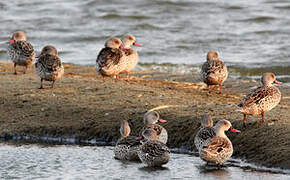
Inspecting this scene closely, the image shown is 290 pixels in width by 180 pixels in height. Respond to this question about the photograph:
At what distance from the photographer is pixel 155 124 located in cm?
1162

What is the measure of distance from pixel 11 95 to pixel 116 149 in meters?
4.23

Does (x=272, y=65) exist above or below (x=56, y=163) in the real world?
above

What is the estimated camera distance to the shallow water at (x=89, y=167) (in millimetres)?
10109

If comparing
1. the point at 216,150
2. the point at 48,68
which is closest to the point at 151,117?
the point at 216,150

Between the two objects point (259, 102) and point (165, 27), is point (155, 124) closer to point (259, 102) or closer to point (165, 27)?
point (259, 102)

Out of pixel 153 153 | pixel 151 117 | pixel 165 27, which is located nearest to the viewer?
pixel 153 153

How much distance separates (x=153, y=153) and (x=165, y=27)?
20.4m

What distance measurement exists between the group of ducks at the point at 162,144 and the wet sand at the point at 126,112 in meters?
0.56

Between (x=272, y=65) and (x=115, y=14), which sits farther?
(x=115, y=14)

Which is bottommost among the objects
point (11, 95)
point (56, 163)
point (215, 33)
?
point (56, 163)

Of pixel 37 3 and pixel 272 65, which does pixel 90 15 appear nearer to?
pixel 37 3

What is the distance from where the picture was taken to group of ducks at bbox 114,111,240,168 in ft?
34.2

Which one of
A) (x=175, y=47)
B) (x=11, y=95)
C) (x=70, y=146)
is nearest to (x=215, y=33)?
(x=175, y=47)

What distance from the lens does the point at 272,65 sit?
22.3 metres
